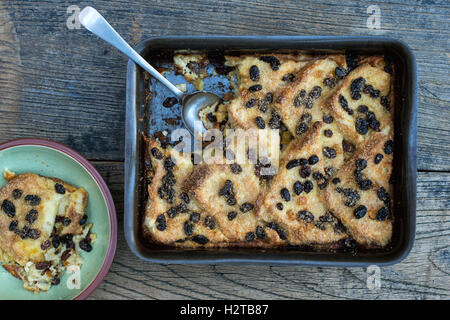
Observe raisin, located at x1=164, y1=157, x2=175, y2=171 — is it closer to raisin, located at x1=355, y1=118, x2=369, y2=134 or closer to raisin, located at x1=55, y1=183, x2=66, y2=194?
raisin, located at x1=55, y1=183, x2=66, y2=194

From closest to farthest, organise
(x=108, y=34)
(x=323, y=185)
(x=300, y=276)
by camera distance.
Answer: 1. (x=108, y=34)
2. (x=323, y=185)
3. (x=300, y=276)

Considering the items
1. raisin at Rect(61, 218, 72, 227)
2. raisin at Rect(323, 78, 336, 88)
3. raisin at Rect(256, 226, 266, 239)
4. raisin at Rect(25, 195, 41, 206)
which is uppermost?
raisin at Rect(323, 78, 336, 88)

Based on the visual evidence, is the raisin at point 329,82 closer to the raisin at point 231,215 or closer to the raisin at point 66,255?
the raisin at point 231,215

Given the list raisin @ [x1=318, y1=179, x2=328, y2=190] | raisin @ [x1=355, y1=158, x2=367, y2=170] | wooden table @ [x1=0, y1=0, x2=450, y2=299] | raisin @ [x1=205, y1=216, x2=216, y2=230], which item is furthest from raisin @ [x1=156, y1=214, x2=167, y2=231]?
raisin @ [x1=355, y1=158, x2=367, y2=170]

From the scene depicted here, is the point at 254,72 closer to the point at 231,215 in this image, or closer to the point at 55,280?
the point at 231,215

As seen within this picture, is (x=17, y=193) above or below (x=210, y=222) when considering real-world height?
above

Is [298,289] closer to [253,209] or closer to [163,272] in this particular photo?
[253,209]

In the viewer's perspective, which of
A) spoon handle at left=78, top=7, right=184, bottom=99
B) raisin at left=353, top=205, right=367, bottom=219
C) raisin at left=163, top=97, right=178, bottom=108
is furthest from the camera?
raisin at left=163, top=97, right=178, bottom=108

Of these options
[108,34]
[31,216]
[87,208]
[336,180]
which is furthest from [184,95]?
[31,216]
